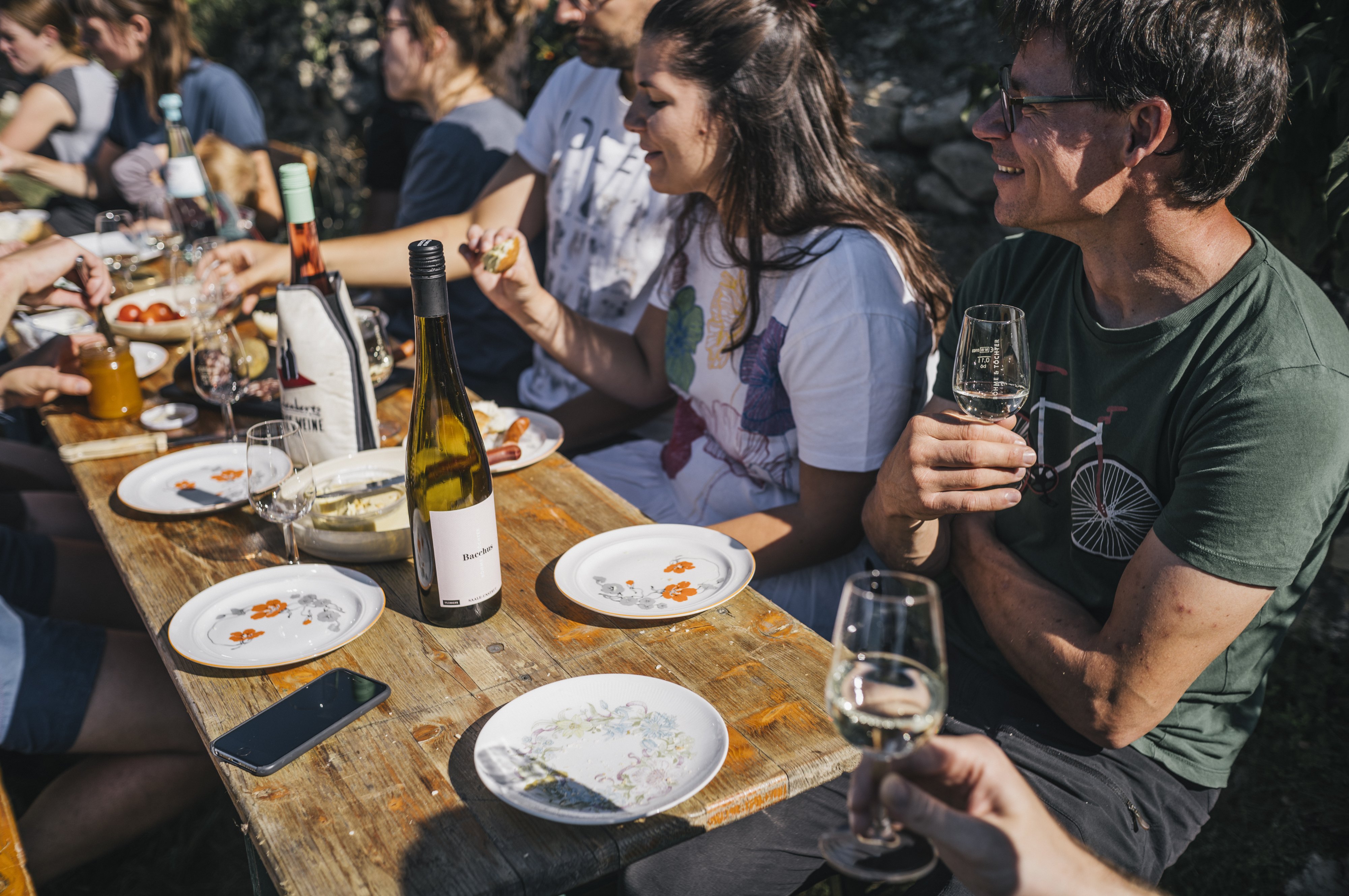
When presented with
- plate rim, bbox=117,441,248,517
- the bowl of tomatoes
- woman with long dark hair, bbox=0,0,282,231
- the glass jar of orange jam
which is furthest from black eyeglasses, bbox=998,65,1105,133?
woman with long dark hair, bbox=0,0,282,231

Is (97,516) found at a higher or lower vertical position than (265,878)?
higher

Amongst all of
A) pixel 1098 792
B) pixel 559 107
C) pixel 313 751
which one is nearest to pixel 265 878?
pixel 313 751

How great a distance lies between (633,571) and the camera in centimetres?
175

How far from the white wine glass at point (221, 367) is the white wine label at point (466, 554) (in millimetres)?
1084

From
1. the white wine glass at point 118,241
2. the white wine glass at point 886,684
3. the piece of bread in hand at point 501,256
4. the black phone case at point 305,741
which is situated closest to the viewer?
the white wine glass at point 886,684

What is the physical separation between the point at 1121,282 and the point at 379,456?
155 centimetres

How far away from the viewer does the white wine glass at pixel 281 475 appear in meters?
1.69

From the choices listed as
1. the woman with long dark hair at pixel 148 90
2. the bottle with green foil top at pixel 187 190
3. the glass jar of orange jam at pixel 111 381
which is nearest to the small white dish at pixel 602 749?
the glass jar of orange jam at pixel 111 381

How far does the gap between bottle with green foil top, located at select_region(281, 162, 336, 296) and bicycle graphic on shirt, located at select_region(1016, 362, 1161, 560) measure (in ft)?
5.14

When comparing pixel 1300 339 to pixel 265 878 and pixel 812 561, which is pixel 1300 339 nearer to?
pixel 812 561

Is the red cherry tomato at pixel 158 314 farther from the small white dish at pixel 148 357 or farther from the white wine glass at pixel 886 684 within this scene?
the white wine glass at pixel 886 684

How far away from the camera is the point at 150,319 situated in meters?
3.08

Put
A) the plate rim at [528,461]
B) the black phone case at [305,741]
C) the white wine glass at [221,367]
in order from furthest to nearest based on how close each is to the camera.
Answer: the white wine glass at [221,367]
the plate rim at [528,461]
the black phone case at [305,741]

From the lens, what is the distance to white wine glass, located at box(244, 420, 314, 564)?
5.54ft
